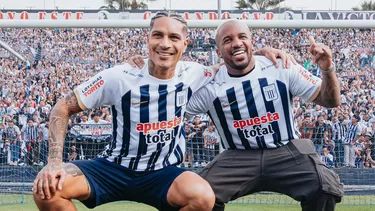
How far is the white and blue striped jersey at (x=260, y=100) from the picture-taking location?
5770 mm

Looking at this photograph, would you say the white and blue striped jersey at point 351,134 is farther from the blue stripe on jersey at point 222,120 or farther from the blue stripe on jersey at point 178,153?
the blue stripe on jersey at point 178,153

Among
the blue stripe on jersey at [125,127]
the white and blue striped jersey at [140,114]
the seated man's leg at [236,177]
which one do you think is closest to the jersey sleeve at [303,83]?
the seated man's leg at [236,177]

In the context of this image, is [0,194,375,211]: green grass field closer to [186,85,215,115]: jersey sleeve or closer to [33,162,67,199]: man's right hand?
[186,85,215,115]: jersey sleeve

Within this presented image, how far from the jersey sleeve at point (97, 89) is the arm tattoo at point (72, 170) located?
468 mm

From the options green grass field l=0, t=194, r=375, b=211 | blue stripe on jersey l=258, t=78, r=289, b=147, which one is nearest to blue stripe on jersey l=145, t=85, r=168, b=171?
blue stripe on jersey l=258, t=78, r=289, b=147

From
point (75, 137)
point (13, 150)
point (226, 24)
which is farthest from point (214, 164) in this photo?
point (13, 150)

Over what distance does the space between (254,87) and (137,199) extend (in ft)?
4.71

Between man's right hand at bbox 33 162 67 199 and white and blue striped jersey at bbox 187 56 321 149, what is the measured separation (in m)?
1.50

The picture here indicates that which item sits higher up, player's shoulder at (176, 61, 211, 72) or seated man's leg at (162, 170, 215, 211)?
player's shoulder at (176, 61, 211, 72)

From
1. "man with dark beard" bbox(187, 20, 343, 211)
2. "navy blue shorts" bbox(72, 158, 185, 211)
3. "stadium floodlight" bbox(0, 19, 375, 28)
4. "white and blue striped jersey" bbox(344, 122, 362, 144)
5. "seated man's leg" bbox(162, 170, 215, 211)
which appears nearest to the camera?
"seated man's leg" bbox(162, 170, 215, 211)

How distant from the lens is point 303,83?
5734 mm

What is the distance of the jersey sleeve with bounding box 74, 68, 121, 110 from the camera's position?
5184 millimetres

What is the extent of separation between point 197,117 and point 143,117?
5.16 meters

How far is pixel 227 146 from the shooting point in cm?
604
